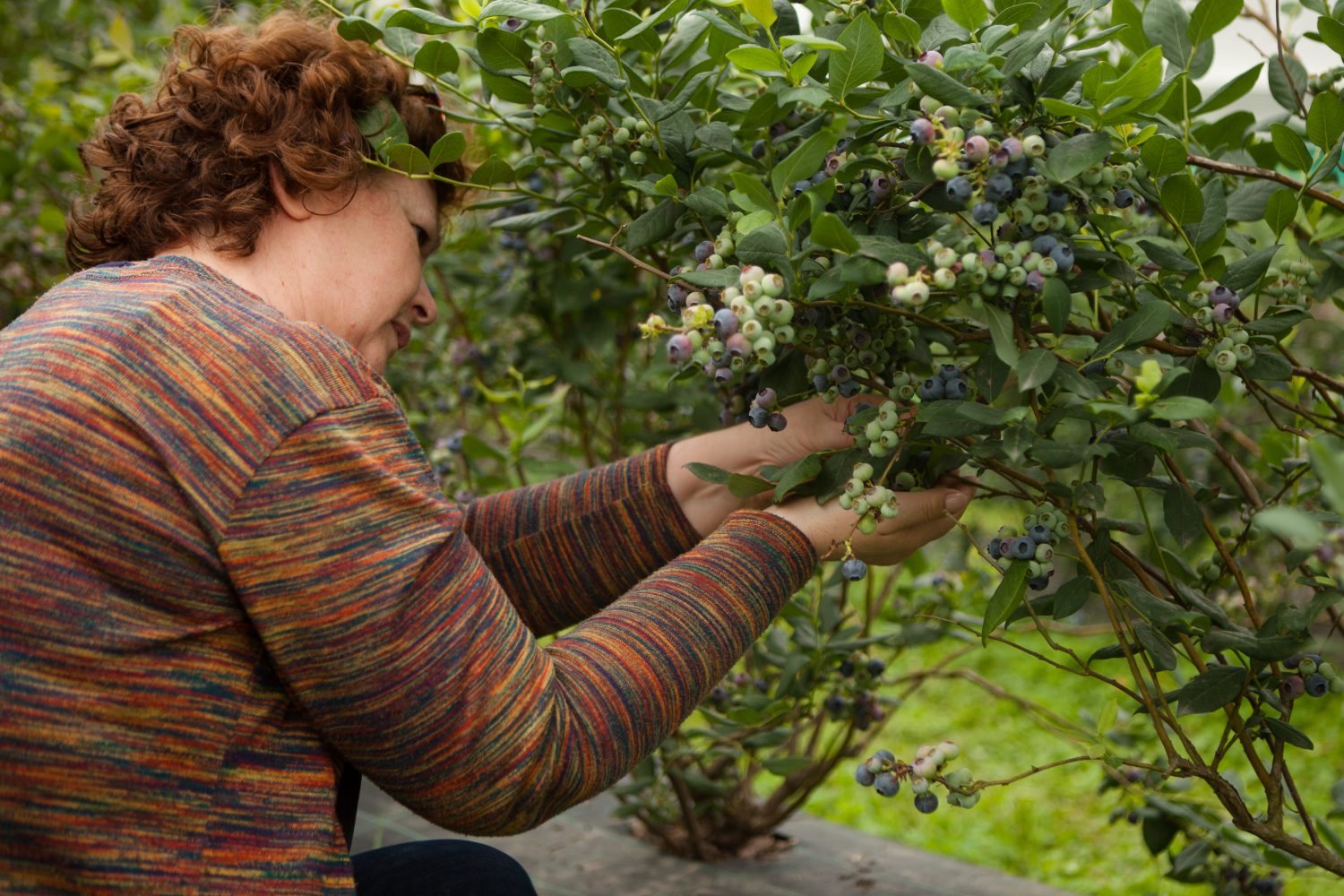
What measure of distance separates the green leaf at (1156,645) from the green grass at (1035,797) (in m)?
1.15

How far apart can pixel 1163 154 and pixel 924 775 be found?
2.17 ft

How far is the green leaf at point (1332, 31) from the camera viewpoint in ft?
3.94

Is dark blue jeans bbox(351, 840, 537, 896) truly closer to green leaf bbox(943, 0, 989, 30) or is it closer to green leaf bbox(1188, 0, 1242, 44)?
green leaf bbox(943, 0, 989, 30)

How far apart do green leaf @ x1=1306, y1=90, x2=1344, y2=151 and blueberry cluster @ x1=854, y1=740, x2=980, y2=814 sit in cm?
74

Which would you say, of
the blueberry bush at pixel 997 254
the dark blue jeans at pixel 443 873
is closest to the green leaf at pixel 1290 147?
the blueberry bush at pixel 997 254

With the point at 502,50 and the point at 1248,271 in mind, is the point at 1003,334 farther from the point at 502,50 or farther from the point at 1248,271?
the point at 502,50

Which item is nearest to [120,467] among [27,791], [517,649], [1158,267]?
[27,791]

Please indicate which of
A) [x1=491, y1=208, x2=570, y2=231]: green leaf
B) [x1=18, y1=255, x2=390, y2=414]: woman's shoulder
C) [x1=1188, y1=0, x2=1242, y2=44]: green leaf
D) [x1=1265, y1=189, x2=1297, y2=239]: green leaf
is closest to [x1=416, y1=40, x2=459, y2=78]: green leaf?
[x1=491, y1=208, x2=570, y2=231]: green leaf

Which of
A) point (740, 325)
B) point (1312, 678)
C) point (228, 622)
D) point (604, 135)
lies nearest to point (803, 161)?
point (740, 325)

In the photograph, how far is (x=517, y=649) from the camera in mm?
1191

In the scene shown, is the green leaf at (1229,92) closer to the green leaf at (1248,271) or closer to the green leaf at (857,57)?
the green leaf at (1248,271)

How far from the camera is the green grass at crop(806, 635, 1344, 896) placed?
2.78m

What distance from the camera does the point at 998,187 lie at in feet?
3.29

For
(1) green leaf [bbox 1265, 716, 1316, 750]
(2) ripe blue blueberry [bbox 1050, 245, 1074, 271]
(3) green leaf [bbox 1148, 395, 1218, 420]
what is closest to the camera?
(3) green leaf [bbox 1148, 395, 1218, 420]
